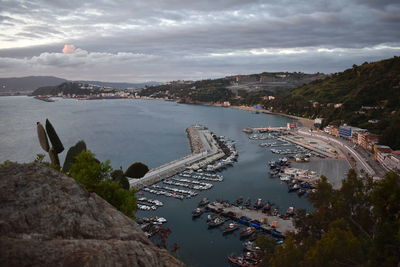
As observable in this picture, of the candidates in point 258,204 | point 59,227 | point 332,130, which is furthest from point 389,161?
point 59,227

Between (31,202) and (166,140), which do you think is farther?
(166,140)

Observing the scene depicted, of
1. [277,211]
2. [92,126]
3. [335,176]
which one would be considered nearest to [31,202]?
[277,211]

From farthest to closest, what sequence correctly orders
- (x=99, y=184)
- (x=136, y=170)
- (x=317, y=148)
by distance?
(x=317, y=148) → (x=136, y=170) → (x=99, y=184)

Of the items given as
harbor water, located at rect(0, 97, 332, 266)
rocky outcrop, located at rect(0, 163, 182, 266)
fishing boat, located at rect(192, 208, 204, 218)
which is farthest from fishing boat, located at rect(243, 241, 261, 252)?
rocky outcrop, located at rect(0, 163, 182, 266)

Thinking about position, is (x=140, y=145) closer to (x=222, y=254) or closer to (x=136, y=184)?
(x=136, y=184)

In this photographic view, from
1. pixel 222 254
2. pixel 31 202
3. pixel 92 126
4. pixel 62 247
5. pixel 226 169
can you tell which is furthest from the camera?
pixel 92 126

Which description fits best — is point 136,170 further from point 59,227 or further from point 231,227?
point 231,227
